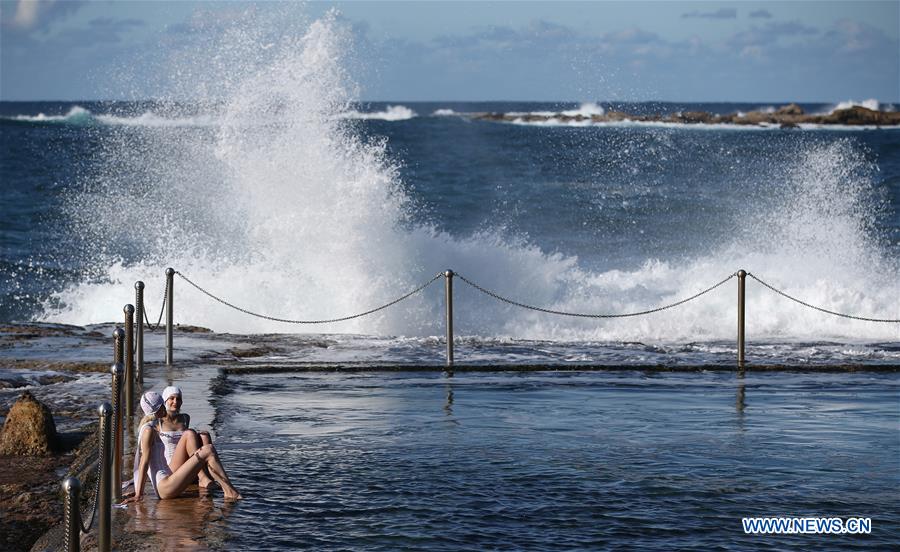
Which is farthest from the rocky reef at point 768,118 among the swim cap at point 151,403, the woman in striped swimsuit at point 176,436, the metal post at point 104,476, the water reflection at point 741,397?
→ the metal post at point 104,476

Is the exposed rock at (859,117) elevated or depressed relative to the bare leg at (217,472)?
elevated

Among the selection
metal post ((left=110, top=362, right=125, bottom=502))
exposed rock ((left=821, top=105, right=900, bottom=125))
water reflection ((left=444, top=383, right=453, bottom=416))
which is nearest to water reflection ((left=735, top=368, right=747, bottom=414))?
water reflection ((left=444, top=383, right=453, bottom=416))

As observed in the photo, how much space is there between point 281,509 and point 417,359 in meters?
7.35

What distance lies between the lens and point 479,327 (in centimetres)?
2192

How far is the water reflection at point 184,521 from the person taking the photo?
7.27 metres

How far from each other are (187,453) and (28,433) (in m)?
2.26

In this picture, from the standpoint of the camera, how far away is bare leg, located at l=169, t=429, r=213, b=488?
27.3 feet

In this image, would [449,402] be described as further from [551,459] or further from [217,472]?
[217,472]

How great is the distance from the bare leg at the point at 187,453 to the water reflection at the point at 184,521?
88 mm

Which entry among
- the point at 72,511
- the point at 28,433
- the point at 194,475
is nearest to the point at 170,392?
the point at 194,475

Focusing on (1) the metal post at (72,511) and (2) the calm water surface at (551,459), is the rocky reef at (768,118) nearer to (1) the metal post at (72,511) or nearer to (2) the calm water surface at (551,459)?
(2) the calm water surface at (551,459)

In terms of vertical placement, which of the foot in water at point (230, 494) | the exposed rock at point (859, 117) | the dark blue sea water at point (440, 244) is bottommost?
the foot in water at point (230, 494)

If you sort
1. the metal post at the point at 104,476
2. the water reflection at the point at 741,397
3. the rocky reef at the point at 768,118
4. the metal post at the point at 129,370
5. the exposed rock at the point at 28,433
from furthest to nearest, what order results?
the rocky reef at the point at 768,118 → the water reflection at the point at 741,397 → the metal post at the point at 129,370 → the exposed rock at the point at 28,433 → the metal post at the point at 104,476

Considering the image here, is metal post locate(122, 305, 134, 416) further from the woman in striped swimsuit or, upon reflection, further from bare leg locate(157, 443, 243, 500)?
bare leg locate(157, 443, 243, 500)
